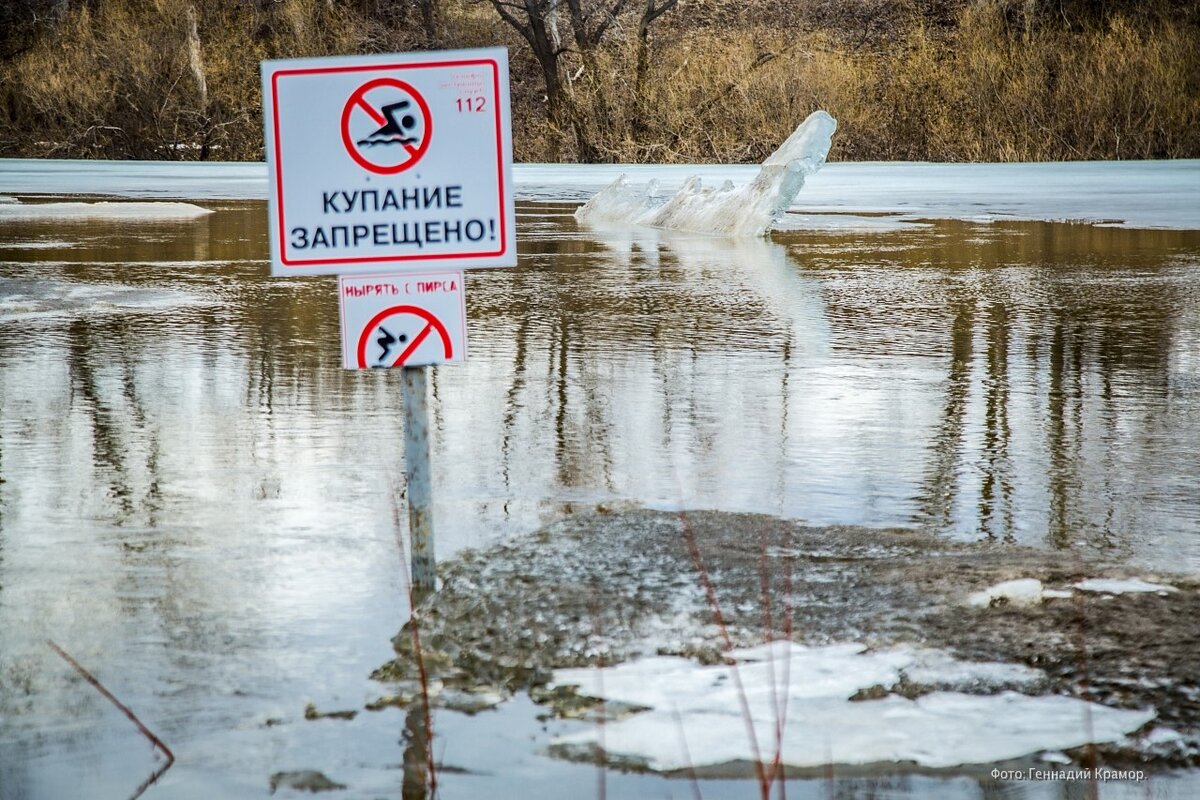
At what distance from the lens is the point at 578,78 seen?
30297 mm

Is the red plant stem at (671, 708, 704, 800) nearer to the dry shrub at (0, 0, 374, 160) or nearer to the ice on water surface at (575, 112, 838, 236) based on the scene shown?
the ice on water surface at (575, 112, 838, 236)

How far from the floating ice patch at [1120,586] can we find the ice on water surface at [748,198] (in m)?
9.91

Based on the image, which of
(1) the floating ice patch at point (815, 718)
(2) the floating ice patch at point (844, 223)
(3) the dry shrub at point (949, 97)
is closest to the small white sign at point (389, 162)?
(1) the floating ice patch at point (815, 718)

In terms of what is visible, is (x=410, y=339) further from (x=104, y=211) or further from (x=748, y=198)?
(x=104, y=211)

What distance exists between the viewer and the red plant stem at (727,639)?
94.9 inches

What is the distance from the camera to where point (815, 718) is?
267cm

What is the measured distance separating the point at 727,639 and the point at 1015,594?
714 millimetres

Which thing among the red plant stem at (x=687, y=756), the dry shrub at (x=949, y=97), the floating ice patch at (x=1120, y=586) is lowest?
the red plant stem at (x=687, y=756)

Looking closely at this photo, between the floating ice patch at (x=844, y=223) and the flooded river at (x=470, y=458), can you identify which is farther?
the floating ice patch at (x=844, y=223)

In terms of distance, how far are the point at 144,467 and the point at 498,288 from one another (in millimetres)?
5099

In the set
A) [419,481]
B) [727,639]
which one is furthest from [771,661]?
[419,481]

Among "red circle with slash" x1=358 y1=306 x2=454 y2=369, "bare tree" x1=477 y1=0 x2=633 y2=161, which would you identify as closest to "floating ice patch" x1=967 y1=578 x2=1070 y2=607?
"red circle with slash" x1=358 y1=306 x2=454 y2=369

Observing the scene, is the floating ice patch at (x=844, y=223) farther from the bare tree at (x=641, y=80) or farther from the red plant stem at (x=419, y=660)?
the bare tree at (x=641, y=80)

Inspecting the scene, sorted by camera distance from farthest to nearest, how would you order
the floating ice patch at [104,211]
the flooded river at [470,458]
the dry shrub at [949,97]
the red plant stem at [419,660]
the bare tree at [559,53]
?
1. the bare tree at [559,53]
2. the dry shrub at [949,97]
3. the floating ice patch at [104,211]
4. the flooded river at [470,458]
5. the red plant stem at [419,660]
